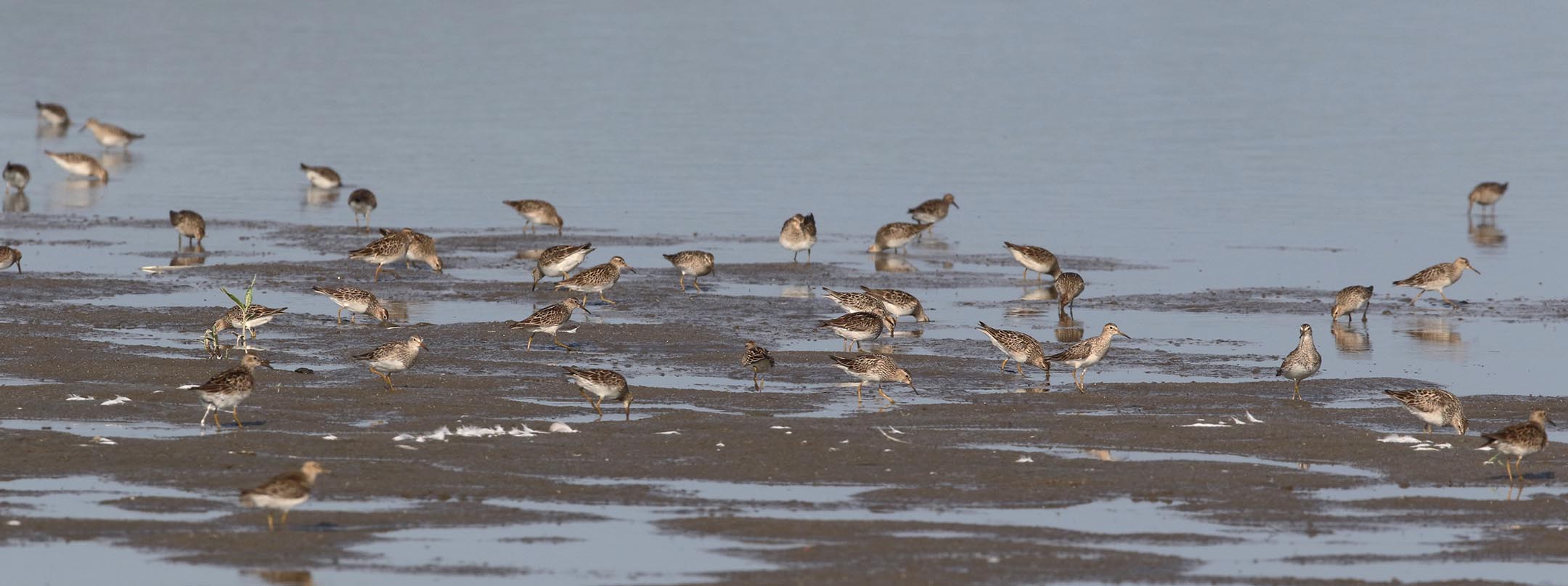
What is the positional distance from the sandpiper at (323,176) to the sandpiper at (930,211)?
11.3 m

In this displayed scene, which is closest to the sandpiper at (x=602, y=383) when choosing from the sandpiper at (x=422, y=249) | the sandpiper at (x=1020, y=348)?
the sandpiper at (x=1020, y=348)

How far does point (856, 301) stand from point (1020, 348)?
14.2ft

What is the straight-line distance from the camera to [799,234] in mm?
30016

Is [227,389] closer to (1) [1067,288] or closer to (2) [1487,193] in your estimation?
(1) [1067,288]

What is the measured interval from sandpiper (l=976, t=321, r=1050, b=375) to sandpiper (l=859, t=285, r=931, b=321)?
318 cm

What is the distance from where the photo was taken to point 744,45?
8244cm

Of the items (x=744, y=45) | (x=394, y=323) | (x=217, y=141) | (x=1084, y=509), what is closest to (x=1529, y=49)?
(x=744, y=45)

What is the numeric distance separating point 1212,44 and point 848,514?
230ft

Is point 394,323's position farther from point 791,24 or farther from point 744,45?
point 791,24

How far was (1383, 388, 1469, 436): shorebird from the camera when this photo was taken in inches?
664

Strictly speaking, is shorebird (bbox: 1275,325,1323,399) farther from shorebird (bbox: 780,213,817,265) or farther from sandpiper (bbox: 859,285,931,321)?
shorebird (bbox: 780,213,817,265)

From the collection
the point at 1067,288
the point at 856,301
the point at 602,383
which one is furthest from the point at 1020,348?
the point at 1067,288

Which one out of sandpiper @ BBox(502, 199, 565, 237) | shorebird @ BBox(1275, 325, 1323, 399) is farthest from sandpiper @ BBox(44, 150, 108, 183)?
shorebird @ BBox(1275, 325, 1323, 399)

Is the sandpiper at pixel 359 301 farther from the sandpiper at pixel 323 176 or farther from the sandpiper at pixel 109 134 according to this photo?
the sandpiper at pixel 109 134
